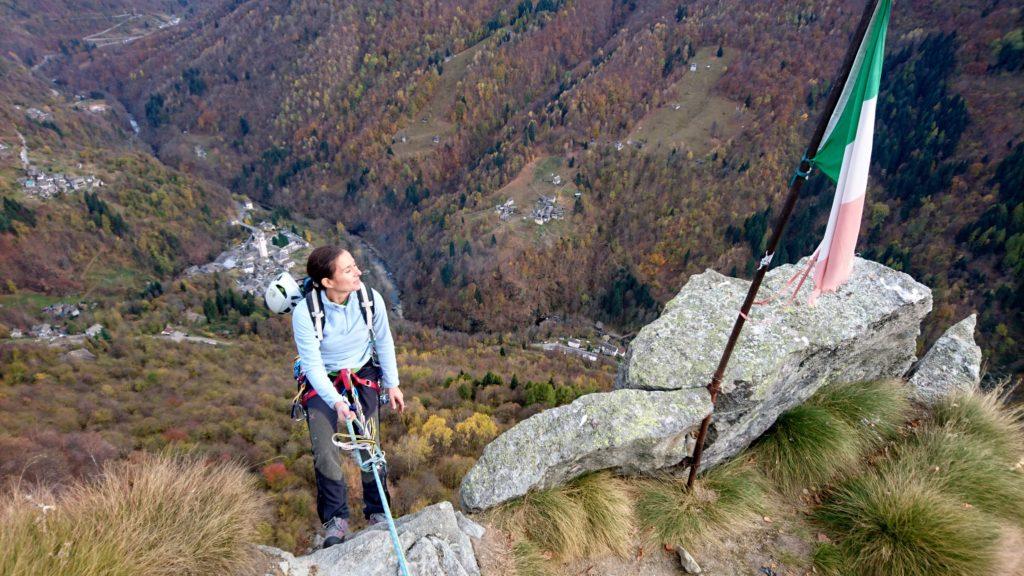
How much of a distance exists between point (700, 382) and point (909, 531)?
92.8 inches

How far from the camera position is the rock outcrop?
519cm

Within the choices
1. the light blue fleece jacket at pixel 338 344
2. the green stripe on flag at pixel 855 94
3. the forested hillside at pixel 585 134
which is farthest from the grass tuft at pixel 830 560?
the forested hillside at pixel 585 134

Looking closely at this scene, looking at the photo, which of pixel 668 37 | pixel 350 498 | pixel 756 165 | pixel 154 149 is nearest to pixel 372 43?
pixel 154 149

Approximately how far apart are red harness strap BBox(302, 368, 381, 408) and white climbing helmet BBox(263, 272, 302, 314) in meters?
0.92

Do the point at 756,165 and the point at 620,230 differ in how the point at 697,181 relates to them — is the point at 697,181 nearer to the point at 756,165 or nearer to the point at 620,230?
the point at 756,165

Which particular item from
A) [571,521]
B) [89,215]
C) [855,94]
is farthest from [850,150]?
[89,215]

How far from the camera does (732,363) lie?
547cm

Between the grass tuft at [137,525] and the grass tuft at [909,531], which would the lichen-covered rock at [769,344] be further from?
the grass tuft at [137,525]

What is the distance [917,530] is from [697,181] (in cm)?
12918

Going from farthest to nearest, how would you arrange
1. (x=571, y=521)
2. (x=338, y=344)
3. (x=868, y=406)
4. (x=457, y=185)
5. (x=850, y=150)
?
(x=457, y=185)
(x=868, y=406)
(x=571, y=521)
(x=338, y=344)
(x=850, y=150)

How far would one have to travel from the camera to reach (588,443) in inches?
204

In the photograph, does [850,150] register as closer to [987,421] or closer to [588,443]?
[588,443]

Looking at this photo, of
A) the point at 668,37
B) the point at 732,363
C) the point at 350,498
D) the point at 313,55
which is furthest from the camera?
the point at 313,55

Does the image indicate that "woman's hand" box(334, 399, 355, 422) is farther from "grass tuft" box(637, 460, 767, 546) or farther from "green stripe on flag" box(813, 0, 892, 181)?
"green stripe on flag" box(813, 0, 892, 181)
